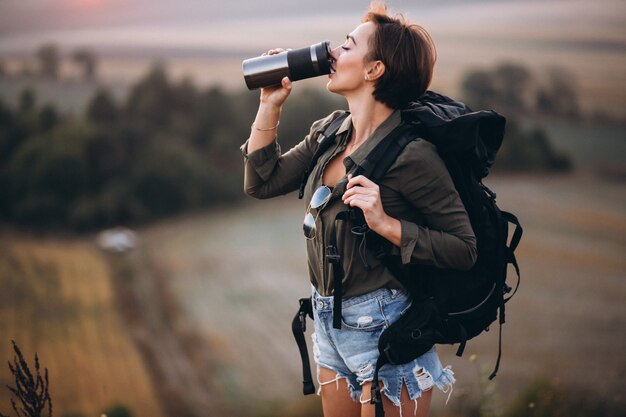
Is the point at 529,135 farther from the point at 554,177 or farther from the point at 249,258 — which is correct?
the point at 249,258

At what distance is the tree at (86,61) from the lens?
794 centimetres

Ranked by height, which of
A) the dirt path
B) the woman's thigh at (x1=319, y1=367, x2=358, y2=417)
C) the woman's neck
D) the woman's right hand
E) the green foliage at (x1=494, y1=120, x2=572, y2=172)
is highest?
the woman's right hand

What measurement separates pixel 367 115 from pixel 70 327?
5.98m

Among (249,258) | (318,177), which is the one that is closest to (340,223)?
(318,177)

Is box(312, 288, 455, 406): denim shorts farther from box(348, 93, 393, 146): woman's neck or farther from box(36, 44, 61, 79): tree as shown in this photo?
box(36, 44, 61, 79): tree

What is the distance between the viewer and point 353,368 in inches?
79.0

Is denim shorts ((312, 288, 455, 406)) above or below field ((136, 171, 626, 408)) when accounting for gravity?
above

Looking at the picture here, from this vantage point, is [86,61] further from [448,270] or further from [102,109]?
[448,270]

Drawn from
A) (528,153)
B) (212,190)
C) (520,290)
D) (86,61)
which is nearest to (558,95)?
(528,153)

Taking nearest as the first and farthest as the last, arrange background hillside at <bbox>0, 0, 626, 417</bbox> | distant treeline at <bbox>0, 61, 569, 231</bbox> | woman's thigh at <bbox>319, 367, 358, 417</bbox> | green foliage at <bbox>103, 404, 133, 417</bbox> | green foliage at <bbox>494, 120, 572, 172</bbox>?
woman's thigh at <bbox>319, 367, 358, 417</bbox> < green foliage at <bbox>103, 404, 133, 417</bbox> < background hillside at <bbox>0, 0, 626, 417</bbox> < green foliage at <bbox>494, 120, 572, 172</bbox> < distant treeline at <bbox>0, 61, 569, 231</bbox>

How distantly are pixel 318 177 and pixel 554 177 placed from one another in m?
5.64

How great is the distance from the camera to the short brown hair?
1941 mm

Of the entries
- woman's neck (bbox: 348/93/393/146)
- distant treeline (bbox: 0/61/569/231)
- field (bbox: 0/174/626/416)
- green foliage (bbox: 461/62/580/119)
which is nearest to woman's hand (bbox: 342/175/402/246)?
woman's neck (bbox: 348/93/393/146)

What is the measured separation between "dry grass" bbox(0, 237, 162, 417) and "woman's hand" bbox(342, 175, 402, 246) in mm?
5064
